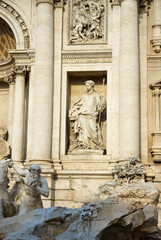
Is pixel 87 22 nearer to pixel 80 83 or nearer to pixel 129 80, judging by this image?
pixel 80 83

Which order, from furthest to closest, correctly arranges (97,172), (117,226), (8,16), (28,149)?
(8,16)
(28,149)
(97,172)
(117,226)

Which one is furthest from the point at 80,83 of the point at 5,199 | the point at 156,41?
the point at 5,199

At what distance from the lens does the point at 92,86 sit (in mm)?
17422

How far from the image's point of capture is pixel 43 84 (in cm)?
1684

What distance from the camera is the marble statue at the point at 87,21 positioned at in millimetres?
17656

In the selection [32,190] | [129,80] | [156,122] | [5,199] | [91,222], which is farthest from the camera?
[156,122]

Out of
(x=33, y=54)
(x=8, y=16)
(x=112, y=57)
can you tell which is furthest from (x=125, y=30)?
(x=8, y=16)

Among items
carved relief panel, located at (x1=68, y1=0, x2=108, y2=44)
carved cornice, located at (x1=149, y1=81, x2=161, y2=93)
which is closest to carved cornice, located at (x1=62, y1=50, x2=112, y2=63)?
carved relief panel, located at (x1=68, y1=0, x2=108, y2=44)

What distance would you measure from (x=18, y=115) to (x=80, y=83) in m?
2.89

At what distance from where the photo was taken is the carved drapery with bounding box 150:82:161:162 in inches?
650

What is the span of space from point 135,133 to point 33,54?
5254 mm

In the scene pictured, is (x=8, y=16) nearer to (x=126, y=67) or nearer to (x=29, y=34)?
(x=29, y=34)

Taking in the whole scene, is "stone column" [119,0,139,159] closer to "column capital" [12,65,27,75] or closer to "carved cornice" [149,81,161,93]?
"carved cornice" [149,81,161,93]

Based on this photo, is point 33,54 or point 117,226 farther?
point 33,54
